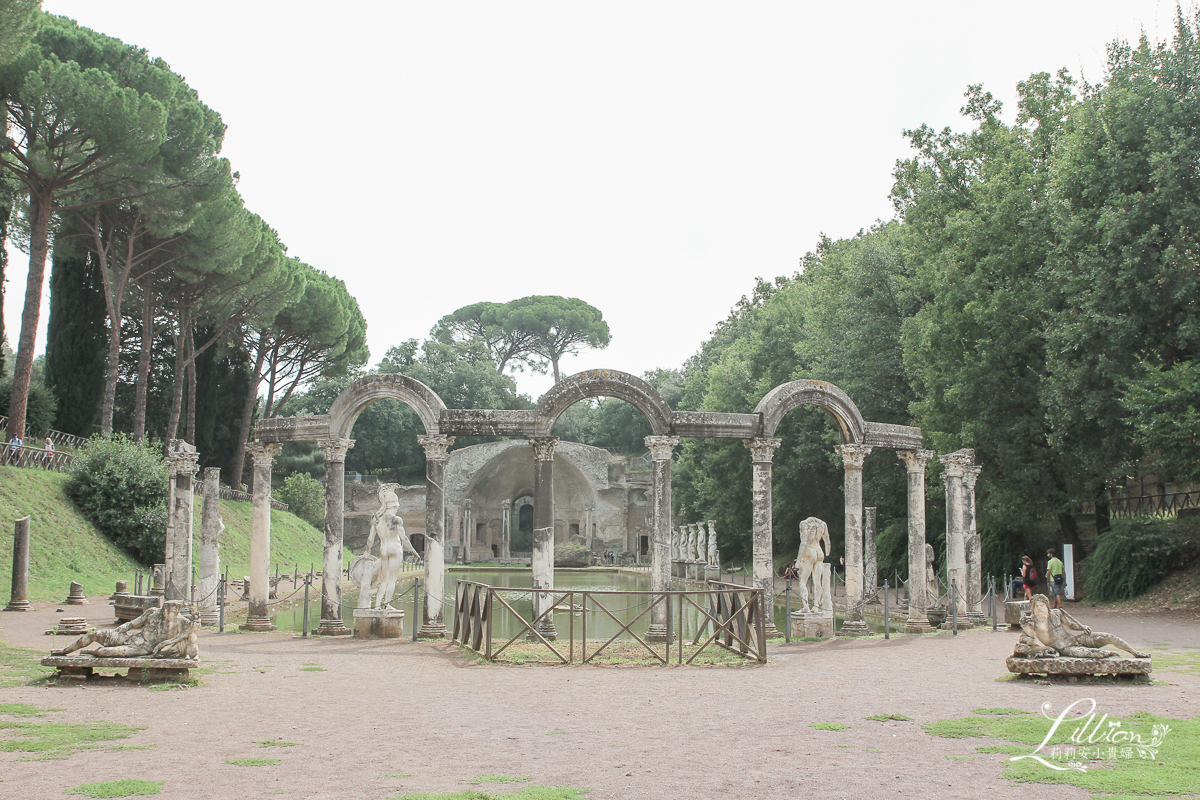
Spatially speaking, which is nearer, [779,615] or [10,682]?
[10,682]

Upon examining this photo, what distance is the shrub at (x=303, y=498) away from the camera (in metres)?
42.9

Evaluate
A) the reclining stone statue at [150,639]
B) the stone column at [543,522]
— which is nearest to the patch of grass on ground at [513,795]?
the reclining stone statue at [150,639]

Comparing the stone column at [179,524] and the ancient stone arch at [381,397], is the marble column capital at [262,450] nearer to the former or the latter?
the stone column at [179,524]

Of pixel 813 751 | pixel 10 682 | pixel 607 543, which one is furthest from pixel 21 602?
pixel 607 543

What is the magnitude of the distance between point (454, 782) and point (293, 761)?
123 cm

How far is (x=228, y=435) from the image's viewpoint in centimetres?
3947

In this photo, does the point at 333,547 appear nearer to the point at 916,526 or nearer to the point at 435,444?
the point at 435,444

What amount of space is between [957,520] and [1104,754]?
426 inches

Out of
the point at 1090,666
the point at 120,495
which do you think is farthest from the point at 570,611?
the point at 120,495

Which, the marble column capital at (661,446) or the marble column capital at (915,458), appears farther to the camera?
the marble column capital at (915,458)

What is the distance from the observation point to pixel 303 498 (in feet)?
141

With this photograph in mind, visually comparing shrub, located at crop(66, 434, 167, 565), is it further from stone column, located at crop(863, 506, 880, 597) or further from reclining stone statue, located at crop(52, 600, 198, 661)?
stone column, located at crop(863, 506, 880, 597)

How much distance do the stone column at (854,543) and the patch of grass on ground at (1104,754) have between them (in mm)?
7655

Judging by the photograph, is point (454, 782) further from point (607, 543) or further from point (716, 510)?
point (607, 543)
